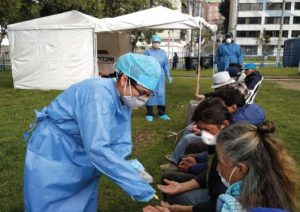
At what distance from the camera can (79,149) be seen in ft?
6.50

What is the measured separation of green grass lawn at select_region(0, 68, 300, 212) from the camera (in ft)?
12.7

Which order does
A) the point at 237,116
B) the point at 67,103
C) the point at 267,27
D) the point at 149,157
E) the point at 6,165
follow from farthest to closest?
the point at 267,27 → the point at 149,157 → the point at 6,165 → the point at 237,116 → the point at 67,103

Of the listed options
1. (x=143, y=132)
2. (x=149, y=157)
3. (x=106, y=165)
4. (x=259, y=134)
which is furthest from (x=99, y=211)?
(x=143, y=132)

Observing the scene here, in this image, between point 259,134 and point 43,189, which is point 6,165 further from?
point 259,134

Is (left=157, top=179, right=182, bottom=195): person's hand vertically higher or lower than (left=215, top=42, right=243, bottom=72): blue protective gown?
lower

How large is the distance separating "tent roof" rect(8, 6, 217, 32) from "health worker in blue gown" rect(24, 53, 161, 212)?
22.4ft

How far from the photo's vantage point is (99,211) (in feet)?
11.7

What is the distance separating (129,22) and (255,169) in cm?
844

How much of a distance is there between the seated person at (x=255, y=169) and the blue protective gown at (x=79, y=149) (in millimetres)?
431

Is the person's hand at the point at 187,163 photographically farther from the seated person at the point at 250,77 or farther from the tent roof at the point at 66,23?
the tent roof at the point at 66,23

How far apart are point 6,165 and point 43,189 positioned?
9.82 feet

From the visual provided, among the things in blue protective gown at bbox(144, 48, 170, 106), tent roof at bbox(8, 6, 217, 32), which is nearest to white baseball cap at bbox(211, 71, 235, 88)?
blue protective gown at bbox(144, 48, 170, 106)

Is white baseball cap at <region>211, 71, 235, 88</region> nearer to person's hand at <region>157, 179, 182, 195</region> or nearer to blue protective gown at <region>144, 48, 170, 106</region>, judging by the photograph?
person's hand at <region>157, 179, 182, 195</region>

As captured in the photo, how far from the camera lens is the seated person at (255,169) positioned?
1701 millimetres
